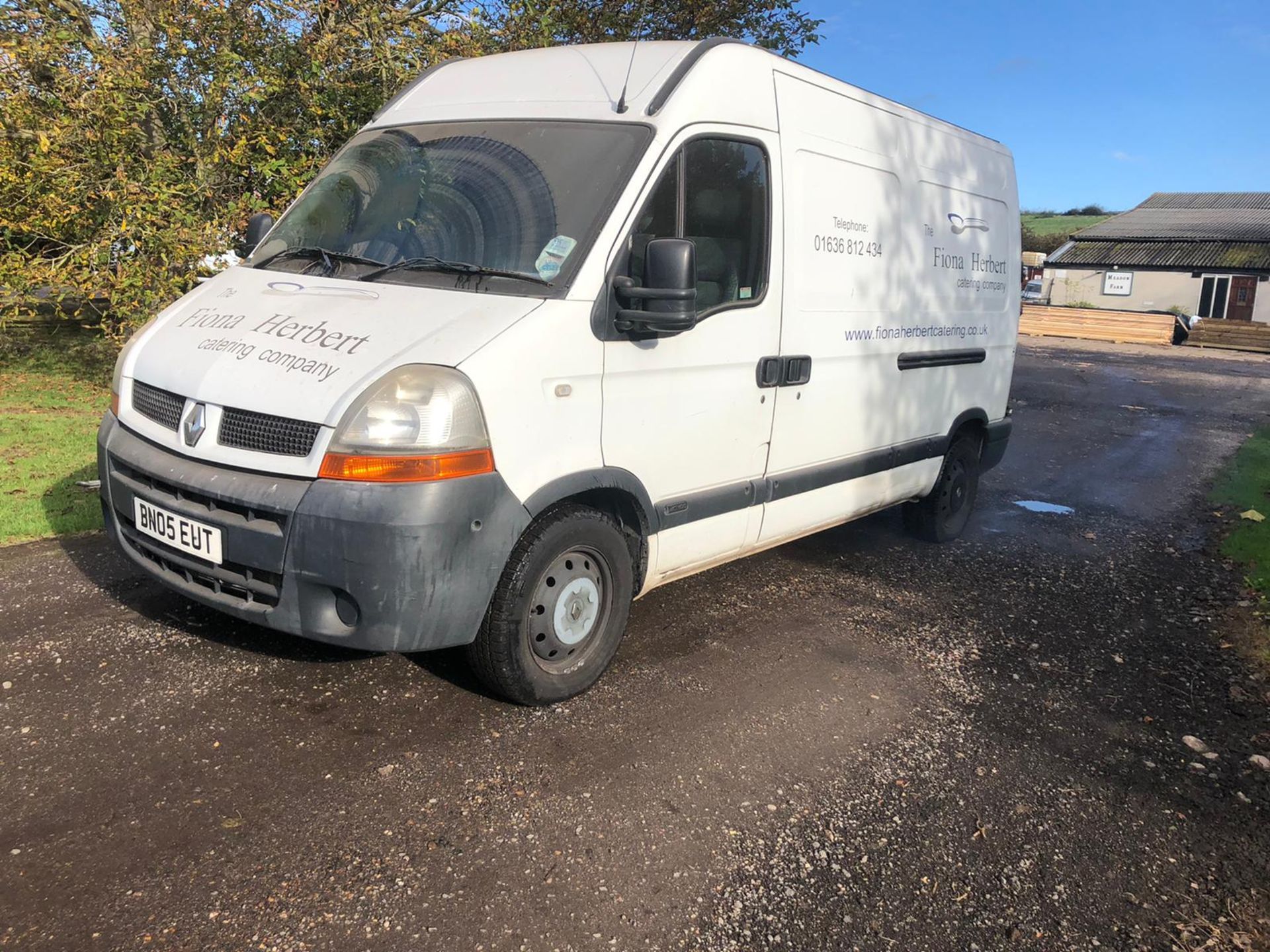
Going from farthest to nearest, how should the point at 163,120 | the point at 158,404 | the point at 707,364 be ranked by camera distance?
the point at 163,120, the point at 707,364, the point at 158,404

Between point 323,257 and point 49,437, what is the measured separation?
5592 mm

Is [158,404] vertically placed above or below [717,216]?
below

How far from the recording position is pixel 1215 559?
6449 millimetres

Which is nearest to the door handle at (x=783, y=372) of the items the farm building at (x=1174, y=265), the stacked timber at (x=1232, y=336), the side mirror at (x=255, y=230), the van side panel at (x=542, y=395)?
the van side panel at (x=542, y=395)

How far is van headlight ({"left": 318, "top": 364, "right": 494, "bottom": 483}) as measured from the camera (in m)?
3.05

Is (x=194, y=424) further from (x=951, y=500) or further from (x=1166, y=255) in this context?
(x=1166, y=255)

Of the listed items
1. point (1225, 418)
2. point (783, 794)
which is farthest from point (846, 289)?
point (1225, 418)

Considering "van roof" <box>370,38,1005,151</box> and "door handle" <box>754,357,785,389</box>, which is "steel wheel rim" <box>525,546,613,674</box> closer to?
"door handle" <box>754,357,785,389</box>

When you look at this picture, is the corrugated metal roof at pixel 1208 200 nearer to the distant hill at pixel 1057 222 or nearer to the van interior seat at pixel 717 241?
the distant hill at pixel 1057 222

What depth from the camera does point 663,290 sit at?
349cm

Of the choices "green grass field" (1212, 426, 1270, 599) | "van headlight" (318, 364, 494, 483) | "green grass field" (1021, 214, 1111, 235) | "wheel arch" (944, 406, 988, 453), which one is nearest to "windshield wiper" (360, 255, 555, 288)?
"van headlight" (318, 364, 494, 483)

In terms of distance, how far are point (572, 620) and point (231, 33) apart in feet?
26.4

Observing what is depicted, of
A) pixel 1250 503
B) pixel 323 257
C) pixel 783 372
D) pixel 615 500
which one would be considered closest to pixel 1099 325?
pixel 1250 503

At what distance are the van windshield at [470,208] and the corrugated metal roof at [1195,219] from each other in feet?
165
